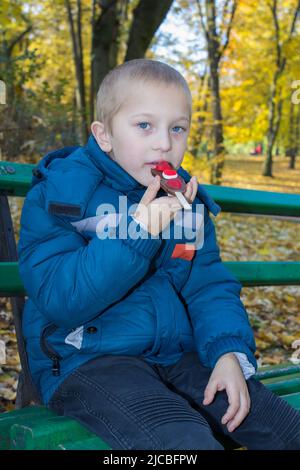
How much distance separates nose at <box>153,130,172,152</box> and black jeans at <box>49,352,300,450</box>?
670 mm

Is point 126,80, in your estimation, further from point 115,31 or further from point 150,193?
point 115,31

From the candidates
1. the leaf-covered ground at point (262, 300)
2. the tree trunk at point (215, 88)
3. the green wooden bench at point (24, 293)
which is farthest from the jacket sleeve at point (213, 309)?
the tree trunk at point (215, 88)

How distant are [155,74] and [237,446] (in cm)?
124

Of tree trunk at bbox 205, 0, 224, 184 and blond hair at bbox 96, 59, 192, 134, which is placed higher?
tree trunk at bbox 205, 0, 224, 184

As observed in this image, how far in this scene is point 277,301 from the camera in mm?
5988

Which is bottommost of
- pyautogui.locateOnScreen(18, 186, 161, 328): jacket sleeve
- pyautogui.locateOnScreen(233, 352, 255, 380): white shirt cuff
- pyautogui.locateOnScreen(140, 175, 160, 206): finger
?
pyautogui.locateOnScreen(233, 352, 255, 380): white shirt cuff

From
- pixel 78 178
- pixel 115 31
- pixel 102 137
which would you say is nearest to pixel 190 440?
pixel 78 178

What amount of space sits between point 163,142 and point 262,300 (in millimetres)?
4196

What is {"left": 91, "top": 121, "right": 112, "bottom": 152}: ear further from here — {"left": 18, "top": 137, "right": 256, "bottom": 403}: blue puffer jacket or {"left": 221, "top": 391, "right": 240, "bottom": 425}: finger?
{"left": 221, "top": 391, "right": 240, "bottom": 425}: finger

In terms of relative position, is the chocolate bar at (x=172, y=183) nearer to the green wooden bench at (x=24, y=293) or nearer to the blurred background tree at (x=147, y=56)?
the green wooden bench at (x=24, y=293)

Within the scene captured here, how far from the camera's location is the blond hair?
6.52 ft

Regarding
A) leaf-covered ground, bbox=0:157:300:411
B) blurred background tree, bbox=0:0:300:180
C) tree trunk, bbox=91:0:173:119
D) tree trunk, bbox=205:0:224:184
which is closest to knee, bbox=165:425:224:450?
leaf-covered ground, bbox=0:157:300:411
